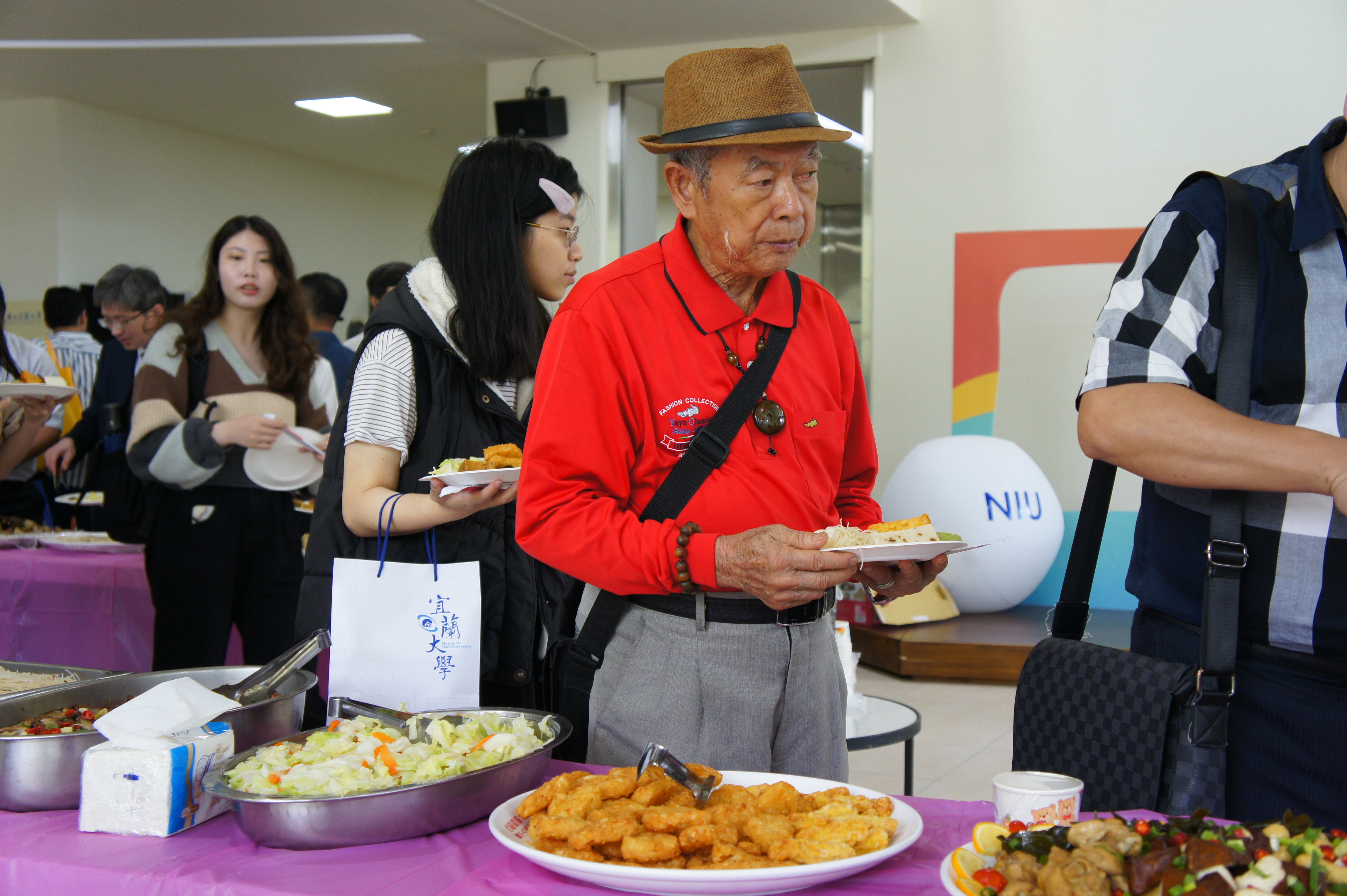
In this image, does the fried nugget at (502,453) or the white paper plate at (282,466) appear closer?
the fried nugget at (502,453)

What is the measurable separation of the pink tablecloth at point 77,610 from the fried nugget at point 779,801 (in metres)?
2.88

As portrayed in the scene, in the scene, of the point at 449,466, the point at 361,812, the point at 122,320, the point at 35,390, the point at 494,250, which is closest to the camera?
the point at 361,812

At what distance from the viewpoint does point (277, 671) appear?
168 centimetres

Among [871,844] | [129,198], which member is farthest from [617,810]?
[129,198]

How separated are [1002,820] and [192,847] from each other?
3.02 feet

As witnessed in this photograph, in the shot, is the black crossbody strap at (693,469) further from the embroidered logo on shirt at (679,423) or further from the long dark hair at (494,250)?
the long dark hair at (494,250)

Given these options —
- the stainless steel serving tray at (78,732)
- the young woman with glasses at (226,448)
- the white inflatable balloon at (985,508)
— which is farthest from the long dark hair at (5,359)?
the white inflatable balloon at (985,508)

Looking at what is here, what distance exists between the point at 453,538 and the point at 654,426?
1.91 ft

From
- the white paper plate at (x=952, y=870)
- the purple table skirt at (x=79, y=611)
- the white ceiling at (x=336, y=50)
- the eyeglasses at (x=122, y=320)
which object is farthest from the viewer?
the white ceiling at (x=336, y=50)

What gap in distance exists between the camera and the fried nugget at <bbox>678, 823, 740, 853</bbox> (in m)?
1.14

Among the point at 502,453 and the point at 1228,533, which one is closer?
the point at 1228,533

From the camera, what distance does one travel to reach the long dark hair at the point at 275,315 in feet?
10.2

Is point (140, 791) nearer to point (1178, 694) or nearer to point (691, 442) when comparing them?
point (691, 442)

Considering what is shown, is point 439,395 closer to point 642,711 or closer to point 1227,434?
point 642,711
